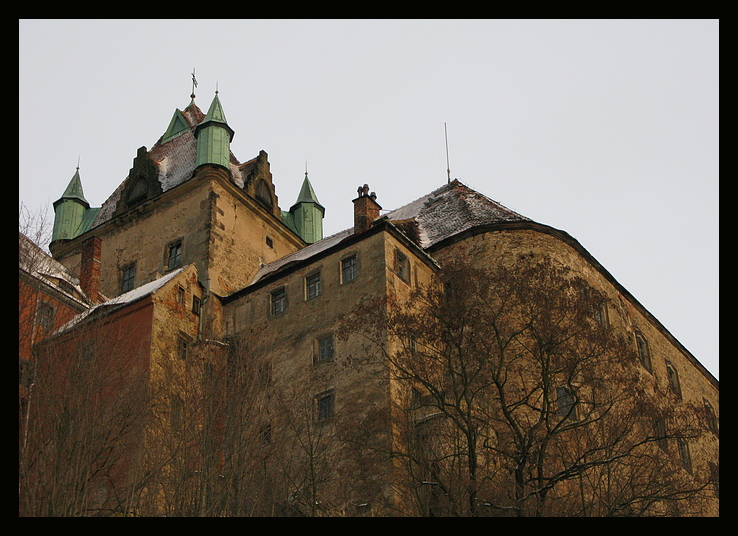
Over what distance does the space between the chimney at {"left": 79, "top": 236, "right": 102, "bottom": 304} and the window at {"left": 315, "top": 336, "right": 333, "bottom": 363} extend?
34.7ft

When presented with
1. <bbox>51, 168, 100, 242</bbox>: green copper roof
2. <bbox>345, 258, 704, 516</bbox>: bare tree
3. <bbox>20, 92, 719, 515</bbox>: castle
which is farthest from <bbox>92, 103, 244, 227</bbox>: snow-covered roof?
<bbox>345, 258, 704, 516</bbox>: bare tree

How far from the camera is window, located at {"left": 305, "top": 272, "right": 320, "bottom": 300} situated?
112 ft

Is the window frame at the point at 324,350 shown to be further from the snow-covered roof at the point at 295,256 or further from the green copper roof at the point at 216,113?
the green copper roof at the point at 216,113

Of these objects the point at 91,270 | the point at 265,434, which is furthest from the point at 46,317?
the point at 91,270

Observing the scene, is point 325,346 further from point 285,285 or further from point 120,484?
point 120,484

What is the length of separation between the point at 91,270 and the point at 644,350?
947 inches

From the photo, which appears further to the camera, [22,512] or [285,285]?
[285,285]

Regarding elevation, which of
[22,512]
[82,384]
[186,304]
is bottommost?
[22,512]

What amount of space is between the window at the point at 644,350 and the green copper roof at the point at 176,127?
26271 mm

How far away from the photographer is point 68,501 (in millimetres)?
19359

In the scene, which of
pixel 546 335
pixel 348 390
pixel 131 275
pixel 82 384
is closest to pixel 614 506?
pixel 546 335

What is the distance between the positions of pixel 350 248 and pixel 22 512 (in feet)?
56.6

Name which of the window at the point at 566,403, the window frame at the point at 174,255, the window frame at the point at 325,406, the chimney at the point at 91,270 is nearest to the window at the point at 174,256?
the window frame at the point at 174,255
